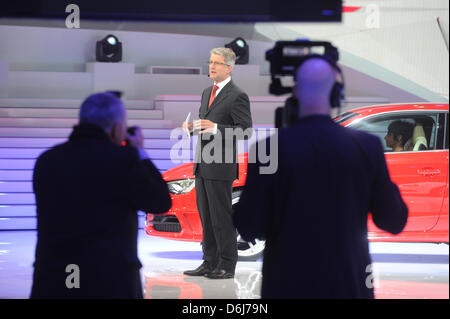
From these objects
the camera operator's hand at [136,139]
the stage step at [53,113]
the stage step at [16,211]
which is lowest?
the stage step at [16,211]

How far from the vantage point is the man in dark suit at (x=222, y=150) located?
227 inches

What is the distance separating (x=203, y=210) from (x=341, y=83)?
3447 mm

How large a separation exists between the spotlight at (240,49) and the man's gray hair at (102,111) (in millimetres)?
9841

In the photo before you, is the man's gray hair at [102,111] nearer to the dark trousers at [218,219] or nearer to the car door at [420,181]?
the dark trousers at [218,219]

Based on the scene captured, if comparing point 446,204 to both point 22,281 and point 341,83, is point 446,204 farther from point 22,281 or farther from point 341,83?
point 341,83

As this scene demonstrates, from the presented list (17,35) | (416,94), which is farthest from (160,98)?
(416,94)

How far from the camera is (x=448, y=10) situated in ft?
40.4

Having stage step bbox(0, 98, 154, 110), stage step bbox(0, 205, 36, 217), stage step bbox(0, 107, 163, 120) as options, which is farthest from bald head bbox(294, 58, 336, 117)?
stage step bbox(0, 98, 154, 110)

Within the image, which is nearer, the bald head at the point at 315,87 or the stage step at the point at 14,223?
the bald head at the point at 315,87

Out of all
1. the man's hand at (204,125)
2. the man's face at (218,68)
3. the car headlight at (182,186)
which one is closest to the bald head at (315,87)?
the man's hand at (204,125)

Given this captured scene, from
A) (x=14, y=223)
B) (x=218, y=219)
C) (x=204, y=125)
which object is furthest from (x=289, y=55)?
(x=14, y=223)

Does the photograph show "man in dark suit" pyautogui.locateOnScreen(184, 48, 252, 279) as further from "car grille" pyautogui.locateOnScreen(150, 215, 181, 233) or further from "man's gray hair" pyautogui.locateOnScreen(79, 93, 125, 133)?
"man's gray hair" pyautogui.locateOnScreen(79, 93, 125, 133)

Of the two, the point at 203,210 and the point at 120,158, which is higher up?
the point at 120,158

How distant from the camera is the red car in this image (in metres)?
6.39
